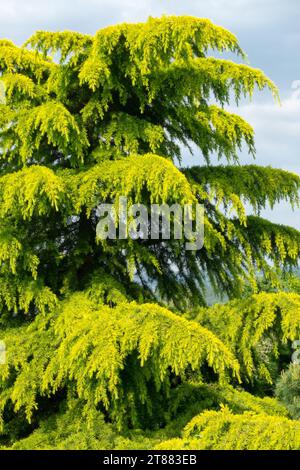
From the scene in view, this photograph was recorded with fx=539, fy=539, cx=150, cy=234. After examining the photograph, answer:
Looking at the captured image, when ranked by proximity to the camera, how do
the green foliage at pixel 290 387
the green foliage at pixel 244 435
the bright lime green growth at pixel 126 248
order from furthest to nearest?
the green foliage at pixel 290 387 → the bright lime green growth at pixel 126 248 → the green foliage at pixel 244 435

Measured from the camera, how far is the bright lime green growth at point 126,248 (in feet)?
18.2

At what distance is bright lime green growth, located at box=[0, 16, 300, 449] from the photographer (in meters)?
5.55

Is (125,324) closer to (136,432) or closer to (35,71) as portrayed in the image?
(136,432)

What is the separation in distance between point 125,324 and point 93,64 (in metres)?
3.26

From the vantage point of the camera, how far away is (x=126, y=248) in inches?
270

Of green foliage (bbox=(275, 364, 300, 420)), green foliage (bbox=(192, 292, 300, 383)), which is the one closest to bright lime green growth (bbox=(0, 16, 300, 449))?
green foliage (bbox=(192, 292, 300, 383))

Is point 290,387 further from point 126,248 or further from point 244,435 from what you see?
point 244,435

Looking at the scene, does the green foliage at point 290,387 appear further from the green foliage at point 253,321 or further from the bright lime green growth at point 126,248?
the green foliage at point 253,321

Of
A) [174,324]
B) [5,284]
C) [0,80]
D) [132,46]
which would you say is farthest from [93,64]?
[174,324]

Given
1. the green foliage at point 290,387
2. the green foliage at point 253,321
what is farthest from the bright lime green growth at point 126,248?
the green foliage at point 290,387

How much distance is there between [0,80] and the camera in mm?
6898

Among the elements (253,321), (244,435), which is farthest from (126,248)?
(244,435)

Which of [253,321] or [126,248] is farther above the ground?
[126,248]

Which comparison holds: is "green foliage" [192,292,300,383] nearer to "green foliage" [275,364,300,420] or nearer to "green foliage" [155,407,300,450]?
"green foliage" [155,407,300,450]
